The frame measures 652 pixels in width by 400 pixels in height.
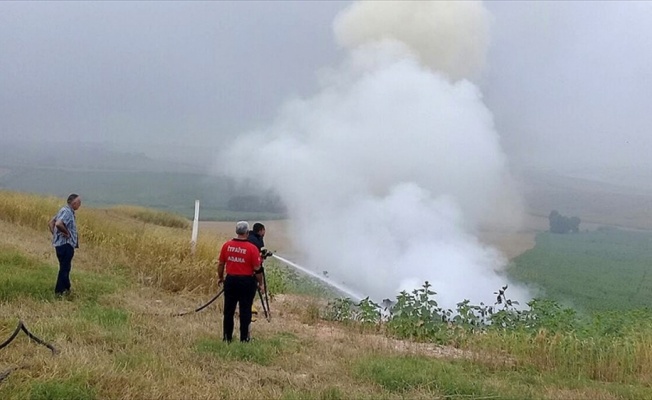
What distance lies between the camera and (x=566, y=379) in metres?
6.97

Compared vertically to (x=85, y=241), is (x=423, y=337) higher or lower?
lower

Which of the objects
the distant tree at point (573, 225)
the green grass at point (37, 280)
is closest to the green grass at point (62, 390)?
the green grass at point (37, 280)

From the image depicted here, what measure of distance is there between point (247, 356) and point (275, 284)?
6147mm

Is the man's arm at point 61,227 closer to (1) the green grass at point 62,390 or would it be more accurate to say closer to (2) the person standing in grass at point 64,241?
(2) the person standing in grass at point 64,241

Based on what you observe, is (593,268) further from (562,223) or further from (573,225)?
(573,225)

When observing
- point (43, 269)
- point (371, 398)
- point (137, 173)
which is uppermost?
point (137, 173)

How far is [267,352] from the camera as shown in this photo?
282 inches

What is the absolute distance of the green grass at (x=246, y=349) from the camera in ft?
22.7

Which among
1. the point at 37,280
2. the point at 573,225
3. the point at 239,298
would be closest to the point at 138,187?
the point at 573,225

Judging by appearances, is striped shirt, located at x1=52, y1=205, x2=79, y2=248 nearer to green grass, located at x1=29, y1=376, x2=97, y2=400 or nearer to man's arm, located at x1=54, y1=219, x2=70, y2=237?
man's arm, located at x1=54, y1=219, x2=70, y2=237

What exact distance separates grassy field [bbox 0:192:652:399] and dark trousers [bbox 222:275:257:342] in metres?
0.27

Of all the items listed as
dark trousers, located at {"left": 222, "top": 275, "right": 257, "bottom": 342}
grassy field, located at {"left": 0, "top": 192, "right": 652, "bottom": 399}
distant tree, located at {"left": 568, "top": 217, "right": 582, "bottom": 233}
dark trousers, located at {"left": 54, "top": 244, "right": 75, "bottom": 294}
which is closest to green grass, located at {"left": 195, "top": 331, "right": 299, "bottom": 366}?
grassy field, located at {"left": 0, "top": 192, "right": 652, "bottom": 399}

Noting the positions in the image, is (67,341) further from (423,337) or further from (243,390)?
(423,337)

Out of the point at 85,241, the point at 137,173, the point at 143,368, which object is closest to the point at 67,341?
the point at 143,368
